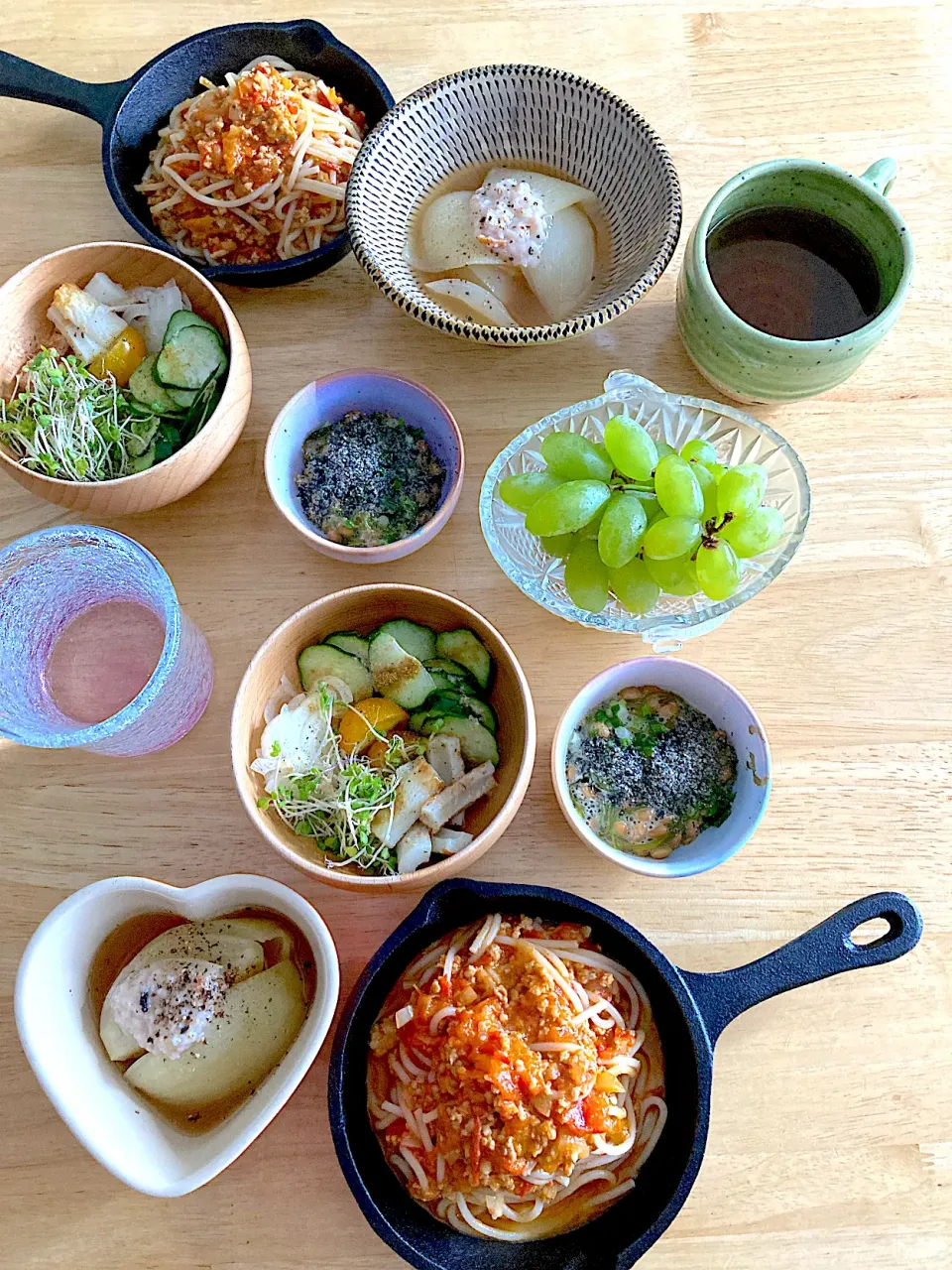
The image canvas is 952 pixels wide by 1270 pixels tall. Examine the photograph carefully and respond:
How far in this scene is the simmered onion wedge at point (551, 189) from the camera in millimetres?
1341

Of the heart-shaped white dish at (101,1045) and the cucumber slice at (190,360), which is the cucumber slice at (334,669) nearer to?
Answer: the heart-shaped white dish at (101,1045)

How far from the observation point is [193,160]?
1.35 meters

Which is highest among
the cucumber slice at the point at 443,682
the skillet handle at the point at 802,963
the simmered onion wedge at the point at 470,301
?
the simmered onion wedge at the point at 470,301

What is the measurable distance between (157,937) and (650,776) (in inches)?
23.7

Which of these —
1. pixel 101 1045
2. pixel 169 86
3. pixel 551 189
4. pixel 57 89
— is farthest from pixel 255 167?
pixel 101 1045

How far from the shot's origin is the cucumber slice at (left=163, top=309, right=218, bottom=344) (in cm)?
123

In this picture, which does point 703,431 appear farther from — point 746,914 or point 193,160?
point 193,160

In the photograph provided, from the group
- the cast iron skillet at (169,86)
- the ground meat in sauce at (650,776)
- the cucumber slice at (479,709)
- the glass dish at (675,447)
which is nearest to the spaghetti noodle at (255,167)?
the cast iron skillet at (169,86)

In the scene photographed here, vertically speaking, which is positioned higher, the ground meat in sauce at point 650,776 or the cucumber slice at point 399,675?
the cucumber slice at point 399,675

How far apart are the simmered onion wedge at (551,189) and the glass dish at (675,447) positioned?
0.88 feet

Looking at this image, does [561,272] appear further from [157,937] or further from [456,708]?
[157,937]

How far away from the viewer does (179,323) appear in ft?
4.05

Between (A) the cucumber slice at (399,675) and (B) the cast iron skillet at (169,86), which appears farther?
(B) the cast iron skillet at (169,86)

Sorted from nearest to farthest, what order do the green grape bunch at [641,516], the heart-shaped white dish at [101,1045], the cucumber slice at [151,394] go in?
the heart-shaped white dish at [101,1045]
the green grape bunch at [641,516]
the cucumber slice at [151,394]
